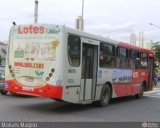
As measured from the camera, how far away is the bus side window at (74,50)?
1201 centimetres

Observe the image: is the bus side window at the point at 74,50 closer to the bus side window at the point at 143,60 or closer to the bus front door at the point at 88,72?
the bus front door at the point at 88,72

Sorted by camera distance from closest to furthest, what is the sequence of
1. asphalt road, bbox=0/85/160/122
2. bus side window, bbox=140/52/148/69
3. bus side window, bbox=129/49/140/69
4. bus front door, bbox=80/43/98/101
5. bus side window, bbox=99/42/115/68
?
asphalt road, bbox=0/85/160/122, bus front door, bbox=80/43/98/101, bus side window, bbox=99/42/115/68, bus side window, bbox=129/49/140/69, bus side window, bbox=140/52/148/69

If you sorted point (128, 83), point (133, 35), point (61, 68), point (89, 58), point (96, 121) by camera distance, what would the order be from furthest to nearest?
1. point (133, 35)
2. point (128, 83)
3. point (89, 58)
4. point (61, 68)
5. point (96, 121)

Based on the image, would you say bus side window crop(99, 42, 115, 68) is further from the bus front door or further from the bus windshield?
the bus windshield

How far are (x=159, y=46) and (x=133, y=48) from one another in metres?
69.9

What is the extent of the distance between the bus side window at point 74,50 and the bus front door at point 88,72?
1.41 feet

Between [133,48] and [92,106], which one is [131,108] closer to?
[92,106]

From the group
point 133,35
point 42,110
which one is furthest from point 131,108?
point 133,35

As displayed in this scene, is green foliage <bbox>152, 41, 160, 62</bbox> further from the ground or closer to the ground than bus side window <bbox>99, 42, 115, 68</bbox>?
further from the ground

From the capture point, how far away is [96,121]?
10.7 meters

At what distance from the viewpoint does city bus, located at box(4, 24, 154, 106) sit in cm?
1164

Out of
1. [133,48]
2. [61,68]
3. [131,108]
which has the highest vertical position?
[133,48]

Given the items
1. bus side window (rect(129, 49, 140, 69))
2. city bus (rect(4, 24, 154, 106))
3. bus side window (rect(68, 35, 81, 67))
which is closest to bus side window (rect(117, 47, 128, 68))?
bus side window (rect(129, 49, 140, 69))

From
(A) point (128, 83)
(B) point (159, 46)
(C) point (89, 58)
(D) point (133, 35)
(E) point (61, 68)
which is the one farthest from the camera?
(B) point (159, 46)
